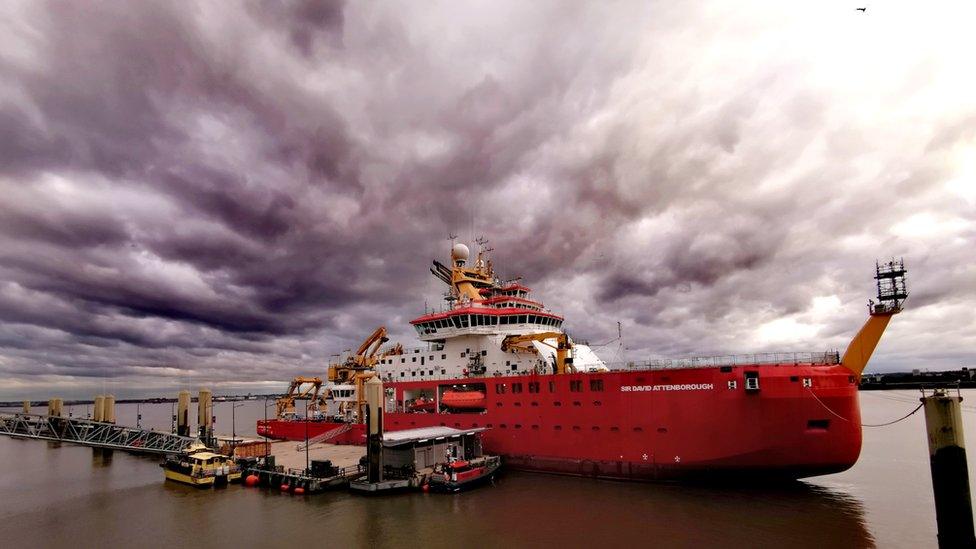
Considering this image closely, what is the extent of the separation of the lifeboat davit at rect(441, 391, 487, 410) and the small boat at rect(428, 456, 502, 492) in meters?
4.82

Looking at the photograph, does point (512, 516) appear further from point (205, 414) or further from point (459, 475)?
point (205, 414)

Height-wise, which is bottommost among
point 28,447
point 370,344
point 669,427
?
point 28,447

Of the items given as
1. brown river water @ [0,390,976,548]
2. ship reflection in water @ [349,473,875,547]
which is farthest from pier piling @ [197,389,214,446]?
ship reflection in water @ [349,473,875,547]

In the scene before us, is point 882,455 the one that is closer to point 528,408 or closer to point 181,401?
point 528,408

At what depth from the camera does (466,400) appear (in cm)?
3631

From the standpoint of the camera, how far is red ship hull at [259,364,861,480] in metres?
24.9

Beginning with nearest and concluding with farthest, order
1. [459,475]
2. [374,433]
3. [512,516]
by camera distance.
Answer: [512,516], [459,475], [374,433]

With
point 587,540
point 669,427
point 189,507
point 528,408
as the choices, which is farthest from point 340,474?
point 669,427

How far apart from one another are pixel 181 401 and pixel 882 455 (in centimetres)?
6672

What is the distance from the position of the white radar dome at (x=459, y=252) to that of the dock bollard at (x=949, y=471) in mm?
34910

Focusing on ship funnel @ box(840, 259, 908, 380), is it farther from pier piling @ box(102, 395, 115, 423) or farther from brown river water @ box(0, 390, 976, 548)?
pier piling @ box(102, 395, 115, 423)

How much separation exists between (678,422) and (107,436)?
5551 cm

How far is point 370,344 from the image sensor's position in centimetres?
4950

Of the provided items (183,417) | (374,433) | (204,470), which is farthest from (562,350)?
(183,417)
